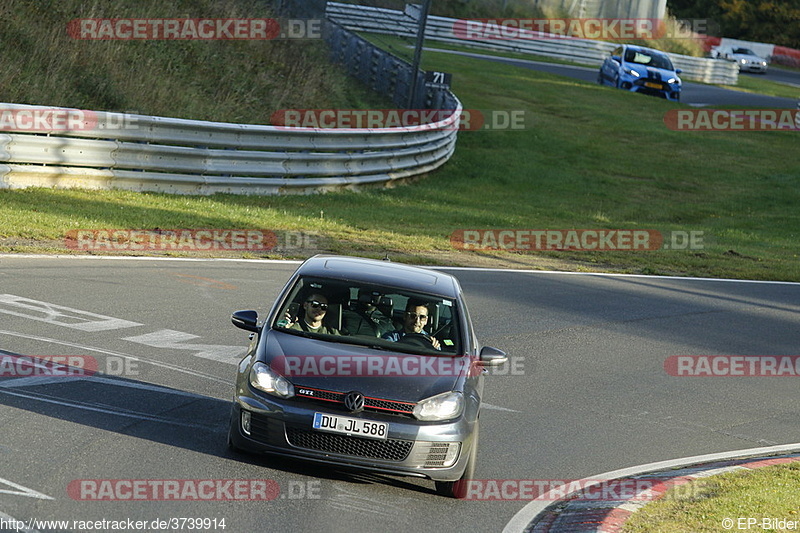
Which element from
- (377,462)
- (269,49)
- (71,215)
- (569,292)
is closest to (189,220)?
(71,215)

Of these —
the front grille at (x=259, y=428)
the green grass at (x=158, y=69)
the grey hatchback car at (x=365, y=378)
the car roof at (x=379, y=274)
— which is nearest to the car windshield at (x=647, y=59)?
the green grass at (x=158, y=69)

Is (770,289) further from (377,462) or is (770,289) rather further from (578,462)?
(377,462)

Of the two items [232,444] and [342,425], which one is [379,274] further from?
[232,444]

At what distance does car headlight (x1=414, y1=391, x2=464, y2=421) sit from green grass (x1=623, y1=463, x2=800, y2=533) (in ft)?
4.51

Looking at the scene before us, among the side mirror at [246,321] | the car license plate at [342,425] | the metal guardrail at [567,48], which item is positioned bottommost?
the car license plate at [342,425]

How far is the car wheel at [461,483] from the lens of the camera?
25.5ft

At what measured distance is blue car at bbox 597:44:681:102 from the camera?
42.8 metres

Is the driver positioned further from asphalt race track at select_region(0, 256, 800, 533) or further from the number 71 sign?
the number 71 sign

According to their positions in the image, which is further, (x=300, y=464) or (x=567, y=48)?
(x=567, y=48)

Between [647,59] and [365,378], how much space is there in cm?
3808

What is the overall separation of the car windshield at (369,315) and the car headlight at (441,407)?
23.5 inches

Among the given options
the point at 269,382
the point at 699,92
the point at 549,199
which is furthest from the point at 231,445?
the point at 699,92

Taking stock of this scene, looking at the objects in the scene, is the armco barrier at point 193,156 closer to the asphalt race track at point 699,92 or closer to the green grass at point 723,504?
the green grass at point 723,504

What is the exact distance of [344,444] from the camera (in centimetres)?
740
